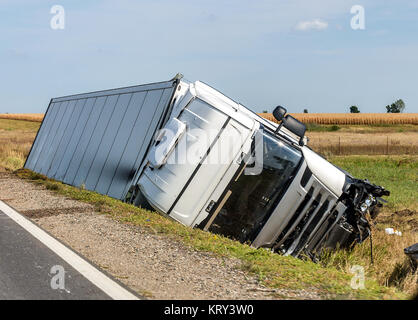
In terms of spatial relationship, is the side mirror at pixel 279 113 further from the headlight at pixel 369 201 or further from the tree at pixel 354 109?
the tree at pixel 354 109

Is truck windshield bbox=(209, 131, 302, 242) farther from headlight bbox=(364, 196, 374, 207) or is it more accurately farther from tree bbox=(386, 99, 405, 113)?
tree bbox=(386, 99, 405, 113)

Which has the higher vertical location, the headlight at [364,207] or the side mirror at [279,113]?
the side mirror at [279,113]

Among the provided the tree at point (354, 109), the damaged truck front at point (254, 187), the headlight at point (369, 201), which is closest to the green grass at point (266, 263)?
the damaged truck front at point (254, 187)

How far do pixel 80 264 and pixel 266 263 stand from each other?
2183 millimetres

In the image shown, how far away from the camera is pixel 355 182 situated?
11180 mm

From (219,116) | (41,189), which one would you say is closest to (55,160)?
(41,189)

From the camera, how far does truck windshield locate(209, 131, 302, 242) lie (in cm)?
1049

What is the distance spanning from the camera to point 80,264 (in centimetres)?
754

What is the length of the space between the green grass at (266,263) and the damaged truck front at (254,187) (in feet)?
1.41

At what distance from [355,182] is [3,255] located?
5.67m

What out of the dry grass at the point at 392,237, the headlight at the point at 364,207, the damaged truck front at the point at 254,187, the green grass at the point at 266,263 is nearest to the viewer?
the green grass at the point at 266,263

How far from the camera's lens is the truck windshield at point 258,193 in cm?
1049

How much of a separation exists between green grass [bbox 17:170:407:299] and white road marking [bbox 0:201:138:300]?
154 cm
